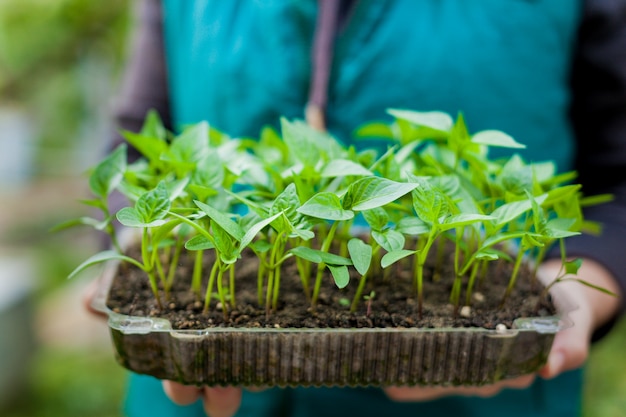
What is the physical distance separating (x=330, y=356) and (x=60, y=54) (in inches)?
122

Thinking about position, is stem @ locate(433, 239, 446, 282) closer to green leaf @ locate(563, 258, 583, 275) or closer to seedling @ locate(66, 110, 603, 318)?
seedling @ locate(66, 110, 603, 318)

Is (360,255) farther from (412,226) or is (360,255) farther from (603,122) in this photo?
(603,122)

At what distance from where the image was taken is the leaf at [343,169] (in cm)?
46

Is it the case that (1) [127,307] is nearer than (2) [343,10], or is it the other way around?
(1) [127,307]

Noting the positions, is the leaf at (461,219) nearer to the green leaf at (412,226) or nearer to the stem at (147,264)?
the green leaf at (412,226)

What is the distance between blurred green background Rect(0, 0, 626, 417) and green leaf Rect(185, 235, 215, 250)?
0.34 meters

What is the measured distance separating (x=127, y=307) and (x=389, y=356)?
0.22 m

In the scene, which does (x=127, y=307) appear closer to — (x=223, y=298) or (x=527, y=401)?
(x=223, y=298)

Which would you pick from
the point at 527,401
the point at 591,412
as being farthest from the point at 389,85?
the point at 591,412

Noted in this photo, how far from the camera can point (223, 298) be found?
477 millimetres

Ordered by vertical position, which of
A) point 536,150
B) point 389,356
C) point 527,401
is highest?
point 536,150

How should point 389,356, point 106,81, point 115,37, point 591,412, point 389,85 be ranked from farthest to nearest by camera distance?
point 106,81
point 115,37
point 591,412
point 389,85
point 389,356

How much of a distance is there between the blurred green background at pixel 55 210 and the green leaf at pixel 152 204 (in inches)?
Result: 12.5

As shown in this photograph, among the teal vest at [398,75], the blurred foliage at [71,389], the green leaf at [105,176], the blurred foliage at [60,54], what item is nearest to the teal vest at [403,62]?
the teal vest at [398,75]
